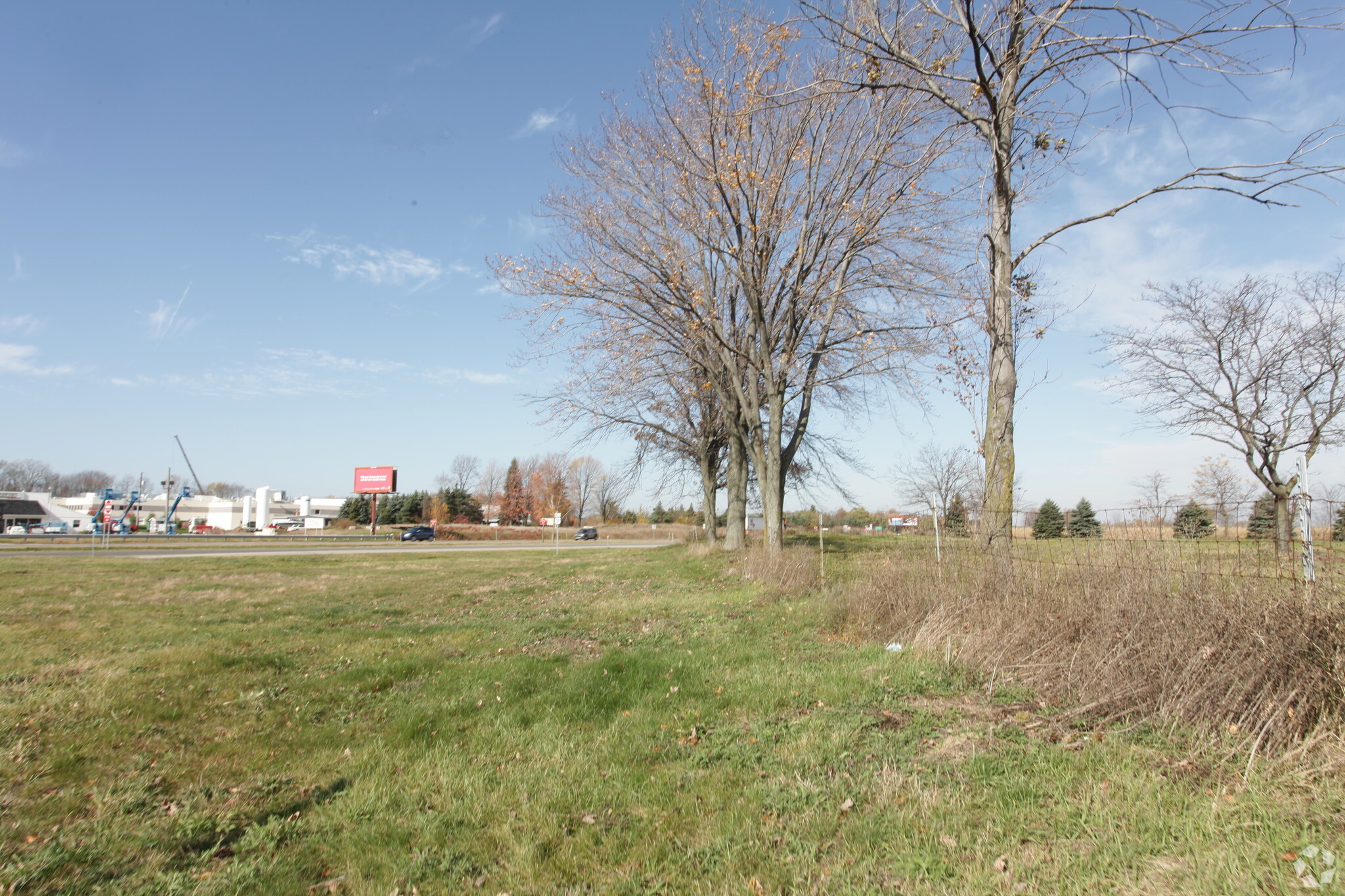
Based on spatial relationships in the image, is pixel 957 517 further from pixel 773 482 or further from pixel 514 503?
pixel 514 503

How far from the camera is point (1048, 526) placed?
8.00m

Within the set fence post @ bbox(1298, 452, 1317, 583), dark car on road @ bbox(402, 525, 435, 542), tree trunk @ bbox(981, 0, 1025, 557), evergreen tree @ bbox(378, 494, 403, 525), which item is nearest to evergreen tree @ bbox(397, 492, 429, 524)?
evergreen tree @ bbox(378, 494, 403, 525)

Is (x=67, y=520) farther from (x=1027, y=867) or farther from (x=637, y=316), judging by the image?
(x=1027, y=867)

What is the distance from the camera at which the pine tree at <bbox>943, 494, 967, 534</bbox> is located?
9.36 meters

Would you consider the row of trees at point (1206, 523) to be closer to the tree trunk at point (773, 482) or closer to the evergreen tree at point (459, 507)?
the tree trunk at point (773, 482)

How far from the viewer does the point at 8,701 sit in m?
6.18

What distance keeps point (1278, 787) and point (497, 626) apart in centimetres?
972

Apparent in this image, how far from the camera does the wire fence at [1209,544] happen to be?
5238 millimetres

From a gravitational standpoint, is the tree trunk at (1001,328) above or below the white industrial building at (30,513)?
above

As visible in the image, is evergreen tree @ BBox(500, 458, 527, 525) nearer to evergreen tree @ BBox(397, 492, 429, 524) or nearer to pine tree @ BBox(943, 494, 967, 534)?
evergreen tree @ BBox(397, 492, 429, 524)

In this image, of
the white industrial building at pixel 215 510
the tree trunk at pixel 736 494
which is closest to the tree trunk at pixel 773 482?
the tree trunk at pixel 736 494

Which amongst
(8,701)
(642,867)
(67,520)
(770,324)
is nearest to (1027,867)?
(642,867)
